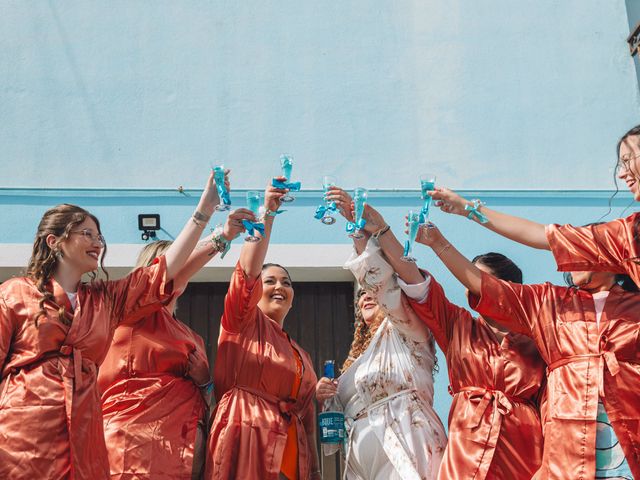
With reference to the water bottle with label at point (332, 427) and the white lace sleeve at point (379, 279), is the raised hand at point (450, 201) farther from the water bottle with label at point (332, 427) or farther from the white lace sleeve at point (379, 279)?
the water bottle with label at point (332, 427)

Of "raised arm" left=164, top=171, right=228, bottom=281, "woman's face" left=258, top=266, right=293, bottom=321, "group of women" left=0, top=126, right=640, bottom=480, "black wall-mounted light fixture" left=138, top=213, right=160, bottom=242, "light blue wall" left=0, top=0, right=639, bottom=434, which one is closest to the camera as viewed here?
"group of women" left=0, top=126, right=640, bottom=480

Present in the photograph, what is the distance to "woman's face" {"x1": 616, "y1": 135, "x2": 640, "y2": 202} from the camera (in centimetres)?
349

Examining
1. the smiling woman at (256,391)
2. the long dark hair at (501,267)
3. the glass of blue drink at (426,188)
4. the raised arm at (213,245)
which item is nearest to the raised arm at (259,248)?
the smiling woman at (256,391)

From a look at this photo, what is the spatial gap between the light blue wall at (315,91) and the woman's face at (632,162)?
91.5 inches

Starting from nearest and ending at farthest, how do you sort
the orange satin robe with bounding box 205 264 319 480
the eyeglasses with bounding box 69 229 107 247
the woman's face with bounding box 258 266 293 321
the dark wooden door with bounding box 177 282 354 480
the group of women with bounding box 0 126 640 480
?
the group of women with bounding box 0 126 640 480 < the eyeglasses with bounding box 69 229 107 247 < the orange satin robe with bounding box 205 264 319 480 < the woman's face with bounding box 258 266 293 321 < the dark wooden door with bounding box 177 282 354 480

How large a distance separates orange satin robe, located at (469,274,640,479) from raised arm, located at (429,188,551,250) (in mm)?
207

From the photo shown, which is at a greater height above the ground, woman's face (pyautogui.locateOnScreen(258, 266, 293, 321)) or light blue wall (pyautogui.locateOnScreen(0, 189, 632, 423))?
light blue wall (pyautogui.locateOnScreen(0, 189, 632, 423))

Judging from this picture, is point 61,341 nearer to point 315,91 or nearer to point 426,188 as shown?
point 426,188

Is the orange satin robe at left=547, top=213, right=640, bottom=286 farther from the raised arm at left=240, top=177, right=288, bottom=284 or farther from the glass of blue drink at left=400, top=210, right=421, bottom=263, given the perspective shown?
the raised arm at left=240, top=177, right=288, bottom=284

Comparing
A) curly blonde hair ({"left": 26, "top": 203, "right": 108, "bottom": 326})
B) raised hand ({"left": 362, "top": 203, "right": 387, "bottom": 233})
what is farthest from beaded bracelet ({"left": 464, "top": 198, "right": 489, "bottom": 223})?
curly blonde hair ({"left": 26, "top": 203, "right": 108, "bottom": 326})

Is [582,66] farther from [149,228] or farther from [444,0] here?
[149,228]

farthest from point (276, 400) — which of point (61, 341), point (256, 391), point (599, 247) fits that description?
point (599, 247)

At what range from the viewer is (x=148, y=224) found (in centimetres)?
560

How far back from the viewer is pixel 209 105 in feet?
19.3
